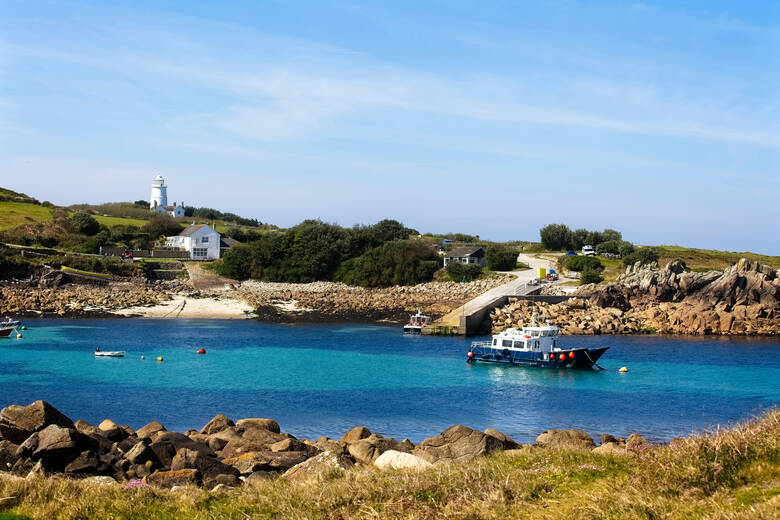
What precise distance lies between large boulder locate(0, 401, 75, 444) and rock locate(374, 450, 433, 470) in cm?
916

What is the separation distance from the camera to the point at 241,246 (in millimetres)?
87312

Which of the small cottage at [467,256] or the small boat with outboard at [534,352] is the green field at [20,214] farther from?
the small boat with outboard at [534,352]

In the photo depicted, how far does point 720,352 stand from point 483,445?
3559cm

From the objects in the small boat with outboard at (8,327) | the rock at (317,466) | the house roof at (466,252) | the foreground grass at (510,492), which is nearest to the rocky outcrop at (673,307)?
the house roof at (466,252)

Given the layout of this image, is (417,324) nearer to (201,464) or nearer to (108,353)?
(108,353)

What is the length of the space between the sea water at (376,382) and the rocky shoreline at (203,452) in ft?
19.2

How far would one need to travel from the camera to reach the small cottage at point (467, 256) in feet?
274

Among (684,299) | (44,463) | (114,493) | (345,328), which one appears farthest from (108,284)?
(114,493)

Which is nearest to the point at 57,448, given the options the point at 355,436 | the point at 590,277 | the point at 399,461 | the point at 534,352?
the point at 399,461

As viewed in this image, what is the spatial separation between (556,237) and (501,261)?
88.0 feet

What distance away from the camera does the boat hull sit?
137ft

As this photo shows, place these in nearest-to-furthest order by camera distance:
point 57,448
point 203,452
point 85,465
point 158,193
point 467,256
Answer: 1. point 85,465
2. point 57,448
3. point 203,452
4. point 467,256
5. point 158,193

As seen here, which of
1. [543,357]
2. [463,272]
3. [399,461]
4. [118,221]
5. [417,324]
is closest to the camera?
[399,461]

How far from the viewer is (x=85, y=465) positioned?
51.8 ft
